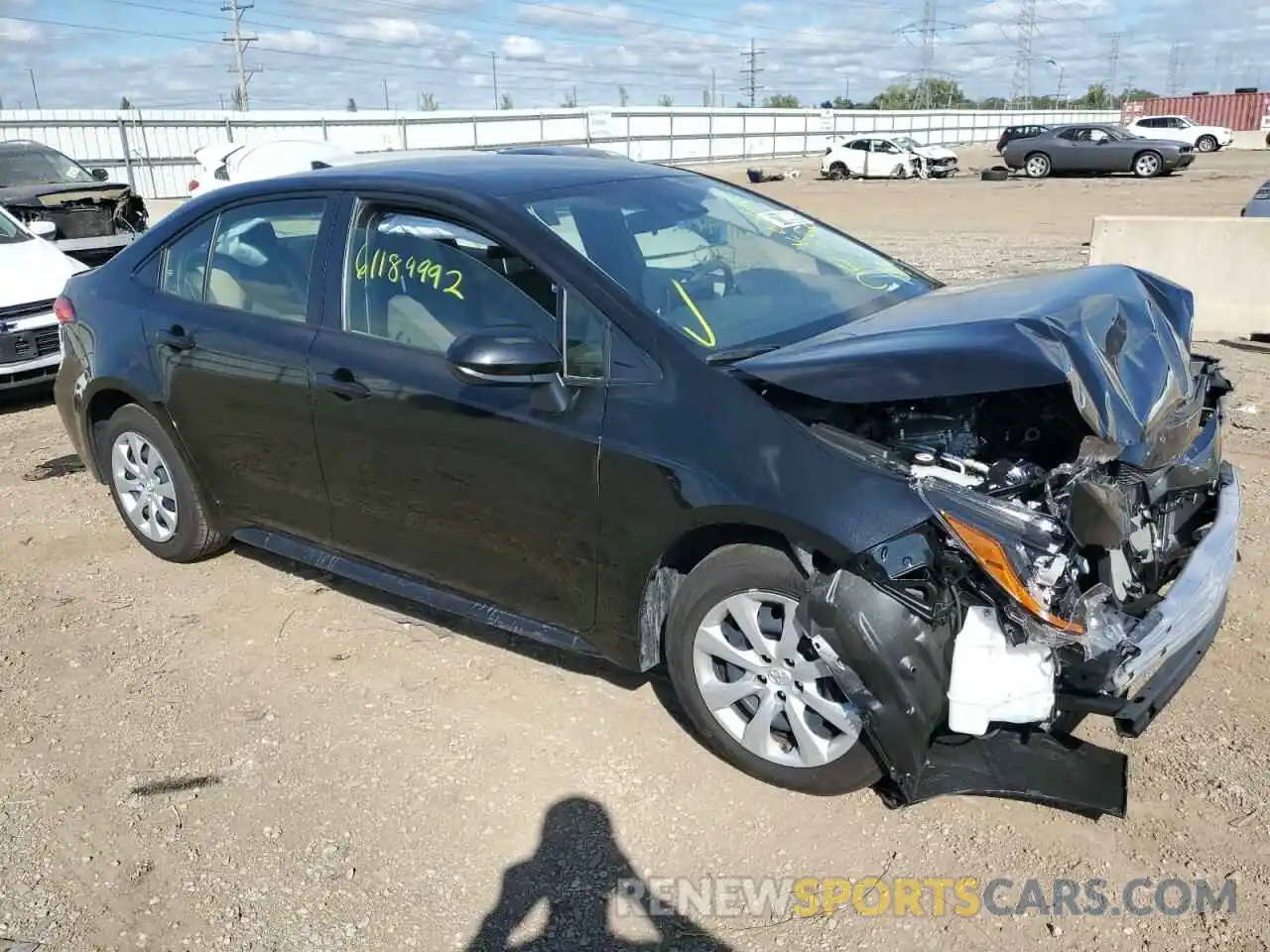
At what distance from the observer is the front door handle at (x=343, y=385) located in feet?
12.1

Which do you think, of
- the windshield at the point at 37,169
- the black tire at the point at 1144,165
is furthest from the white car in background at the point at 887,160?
the windshield at the point at 37,169

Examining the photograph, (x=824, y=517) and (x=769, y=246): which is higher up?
(x=769, y=246)

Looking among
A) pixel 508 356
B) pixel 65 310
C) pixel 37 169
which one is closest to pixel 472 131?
pixel 37 169

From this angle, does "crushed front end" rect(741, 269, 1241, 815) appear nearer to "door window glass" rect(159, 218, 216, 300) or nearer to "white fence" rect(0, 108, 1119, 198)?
"door window glass" rect(159, 218, 216, 300)

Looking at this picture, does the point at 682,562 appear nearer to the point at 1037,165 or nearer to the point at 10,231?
the point at 10,231

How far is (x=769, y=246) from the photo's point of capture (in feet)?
13.0

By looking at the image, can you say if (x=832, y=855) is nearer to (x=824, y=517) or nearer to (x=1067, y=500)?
(x=824, y=517)

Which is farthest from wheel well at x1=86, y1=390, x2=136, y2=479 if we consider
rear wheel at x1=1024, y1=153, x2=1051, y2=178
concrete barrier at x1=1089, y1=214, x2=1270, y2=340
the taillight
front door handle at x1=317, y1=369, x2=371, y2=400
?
rear wheel at x1=1024, y1=153, x2=1051, y2=178

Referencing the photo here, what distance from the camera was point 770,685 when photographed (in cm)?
304

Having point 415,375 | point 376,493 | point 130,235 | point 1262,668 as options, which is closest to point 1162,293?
point 1262,668

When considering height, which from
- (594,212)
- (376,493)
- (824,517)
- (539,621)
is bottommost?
(539,621)

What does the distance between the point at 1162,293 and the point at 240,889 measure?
3582 mm

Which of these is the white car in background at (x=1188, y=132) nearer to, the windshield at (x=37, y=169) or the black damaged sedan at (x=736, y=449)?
the windshield at (x=37, y=169)

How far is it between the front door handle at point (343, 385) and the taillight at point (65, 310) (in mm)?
1945
